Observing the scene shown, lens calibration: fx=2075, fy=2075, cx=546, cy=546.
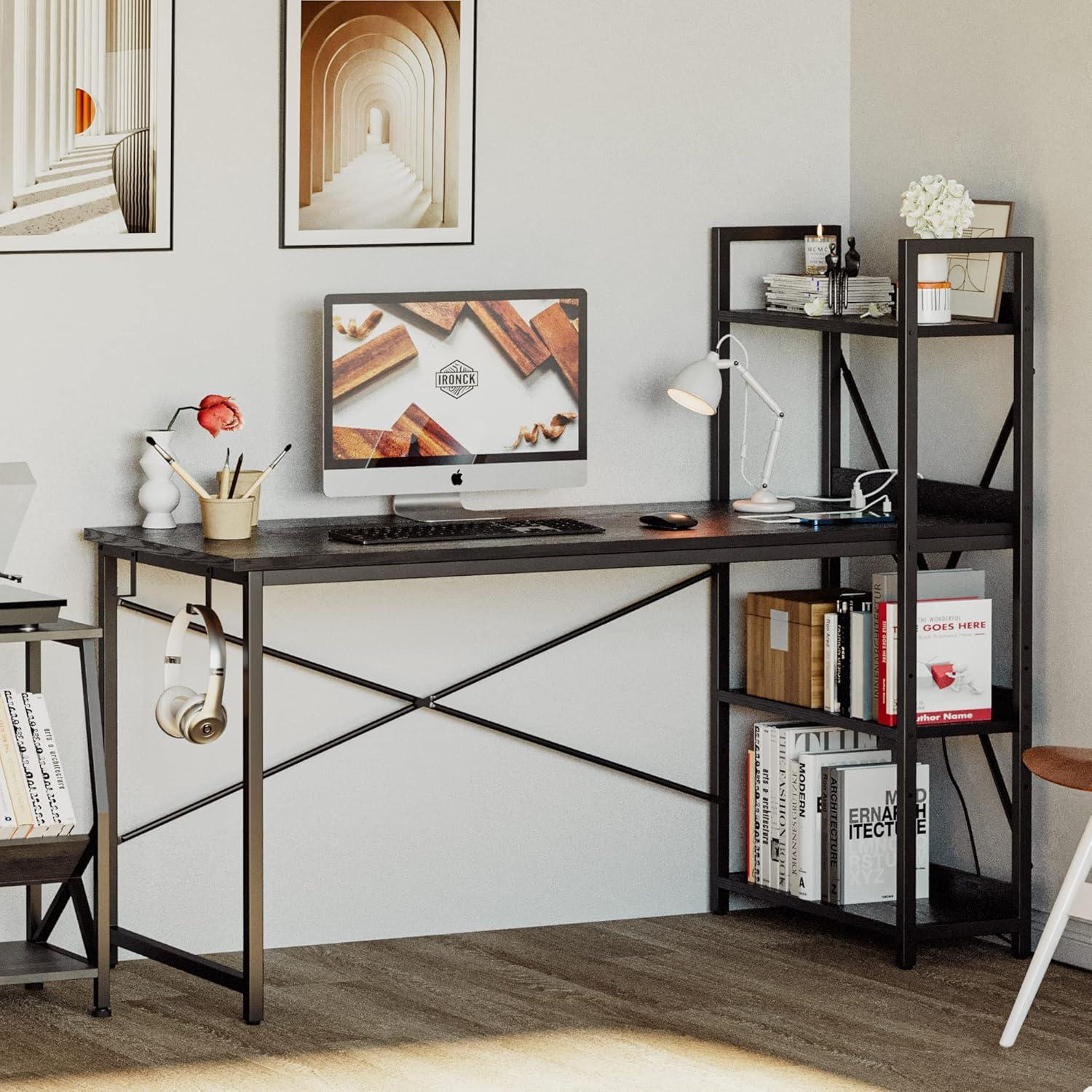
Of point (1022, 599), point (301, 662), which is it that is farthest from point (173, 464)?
point (1022, 599)

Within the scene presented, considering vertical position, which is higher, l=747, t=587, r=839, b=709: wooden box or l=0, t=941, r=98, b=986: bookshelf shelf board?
l=747, t=587, r=839, b=709: wooden box

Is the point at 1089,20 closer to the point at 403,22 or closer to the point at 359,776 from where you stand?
the point at 403,22

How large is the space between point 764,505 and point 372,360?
2.98 ft

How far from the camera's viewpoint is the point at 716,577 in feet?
15.7

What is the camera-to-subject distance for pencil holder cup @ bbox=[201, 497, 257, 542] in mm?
4047

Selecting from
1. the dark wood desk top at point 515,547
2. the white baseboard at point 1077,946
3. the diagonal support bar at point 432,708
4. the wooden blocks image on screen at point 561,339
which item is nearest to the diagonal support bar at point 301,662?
the diagonal support bar at point 432,708

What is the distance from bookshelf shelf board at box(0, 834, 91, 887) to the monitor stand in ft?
3.24

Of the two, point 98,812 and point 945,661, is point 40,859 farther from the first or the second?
point 945,661

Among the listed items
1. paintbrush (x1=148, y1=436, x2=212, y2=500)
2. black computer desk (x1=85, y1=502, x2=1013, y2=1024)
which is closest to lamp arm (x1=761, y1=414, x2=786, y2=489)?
black computer desk (x1=85, y1=502, x2=1013, y2=1024)

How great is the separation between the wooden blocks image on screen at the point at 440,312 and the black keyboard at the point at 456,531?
0.42 m

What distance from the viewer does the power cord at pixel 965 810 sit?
4.64 metres

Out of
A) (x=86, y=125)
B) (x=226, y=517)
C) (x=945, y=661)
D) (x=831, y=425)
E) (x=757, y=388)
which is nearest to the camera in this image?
(x=226, y=517)

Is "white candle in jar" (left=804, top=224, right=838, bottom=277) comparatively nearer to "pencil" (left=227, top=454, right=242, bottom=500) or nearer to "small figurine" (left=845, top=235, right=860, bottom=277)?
"small figurine" (left=845, top=235, right=860, bottom=277)

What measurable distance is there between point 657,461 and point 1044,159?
1.08 meters
